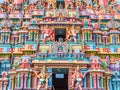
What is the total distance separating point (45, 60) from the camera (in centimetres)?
2636

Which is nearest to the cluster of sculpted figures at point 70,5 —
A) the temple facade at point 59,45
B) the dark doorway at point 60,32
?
the temple facade at point 59,45

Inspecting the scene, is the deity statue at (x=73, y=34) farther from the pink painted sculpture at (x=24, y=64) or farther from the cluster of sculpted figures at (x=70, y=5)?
the pink painted sculpture at (x=24, y=64)

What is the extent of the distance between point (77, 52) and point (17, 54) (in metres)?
6.19

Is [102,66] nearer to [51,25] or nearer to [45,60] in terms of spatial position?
[45,60]

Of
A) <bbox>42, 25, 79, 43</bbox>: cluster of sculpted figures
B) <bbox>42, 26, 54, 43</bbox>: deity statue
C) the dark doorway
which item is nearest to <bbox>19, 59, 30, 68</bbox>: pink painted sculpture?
<bbox>42, 25, 79, 43</bbox>: cluster of sculpted figures

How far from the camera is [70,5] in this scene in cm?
3447

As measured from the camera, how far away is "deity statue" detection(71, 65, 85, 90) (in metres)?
25.2

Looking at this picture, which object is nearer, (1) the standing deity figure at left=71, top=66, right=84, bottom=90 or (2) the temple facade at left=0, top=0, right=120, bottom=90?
(1) the standing deity figure at left=71, top=66, right=84, bottom=90

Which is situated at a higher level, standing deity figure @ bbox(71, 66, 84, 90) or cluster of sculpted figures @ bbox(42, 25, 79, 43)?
cluster of sculpted figures @ bbox(42, 25, 79, 43)

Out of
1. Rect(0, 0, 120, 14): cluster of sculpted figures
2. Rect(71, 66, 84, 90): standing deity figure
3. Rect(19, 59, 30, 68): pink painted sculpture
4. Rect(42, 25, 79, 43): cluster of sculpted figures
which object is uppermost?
Rect(0, 0, 120, 14): cluster of sculpted figures

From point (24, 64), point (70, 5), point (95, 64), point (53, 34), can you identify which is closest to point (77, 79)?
point (95, 64)

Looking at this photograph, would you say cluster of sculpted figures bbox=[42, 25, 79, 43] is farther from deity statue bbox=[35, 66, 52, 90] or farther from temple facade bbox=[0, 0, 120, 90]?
deity statue bbox=[35, 66, 52, 90]

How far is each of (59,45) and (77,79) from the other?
405cm

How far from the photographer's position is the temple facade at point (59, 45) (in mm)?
25953
